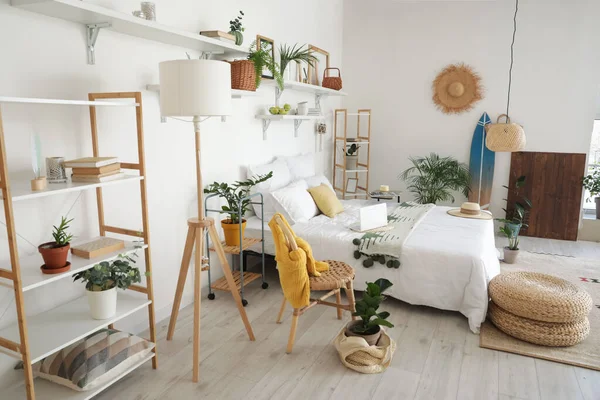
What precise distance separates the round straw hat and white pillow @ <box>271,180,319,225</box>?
8.41ft

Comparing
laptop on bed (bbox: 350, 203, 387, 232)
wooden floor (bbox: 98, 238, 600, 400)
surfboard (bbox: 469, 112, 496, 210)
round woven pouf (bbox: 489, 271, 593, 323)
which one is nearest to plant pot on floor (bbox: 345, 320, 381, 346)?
wooden floor (bbox: 98, 238, 600, 400)

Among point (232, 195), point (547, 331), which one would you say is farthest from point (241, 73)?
point (547, 331)

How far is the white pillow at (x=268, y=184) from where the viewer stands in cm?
373

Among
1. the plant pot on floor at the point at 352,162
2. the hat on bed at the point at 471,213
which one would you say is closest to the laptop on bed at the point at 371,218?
the hat on bed at the point at 471,213

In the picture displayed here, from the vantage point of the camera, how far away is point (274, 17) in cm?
412

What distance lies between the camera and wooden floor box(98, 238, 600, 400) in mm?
2240

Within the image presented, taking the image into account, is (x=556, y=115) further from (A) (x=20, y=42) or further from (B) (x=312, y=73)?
(A) (x=20, y=42)

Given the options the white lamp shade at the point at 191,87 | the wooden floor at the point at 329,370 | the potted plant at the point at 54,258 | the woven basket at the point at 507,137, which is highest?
the white lamp shade at the point at 191,87

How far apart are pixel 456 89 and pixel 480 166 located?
981mm

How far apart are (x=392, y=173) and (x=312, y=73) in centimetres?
175

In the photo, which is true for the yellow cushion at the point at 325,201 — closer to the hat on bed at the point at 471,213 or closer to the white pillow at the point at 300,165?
the white pillow at the point at 300,165

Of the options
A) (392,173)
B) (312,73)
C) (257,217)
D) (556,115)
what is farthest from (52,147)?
(556,115)

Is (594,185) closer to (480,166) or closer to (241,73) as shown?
(480,166)

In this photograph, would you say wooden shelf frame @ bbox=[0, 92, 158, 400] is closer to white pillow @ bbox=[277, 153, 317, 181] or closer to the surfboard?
white pillow @ bbox=[277, 153, 317, 181]
